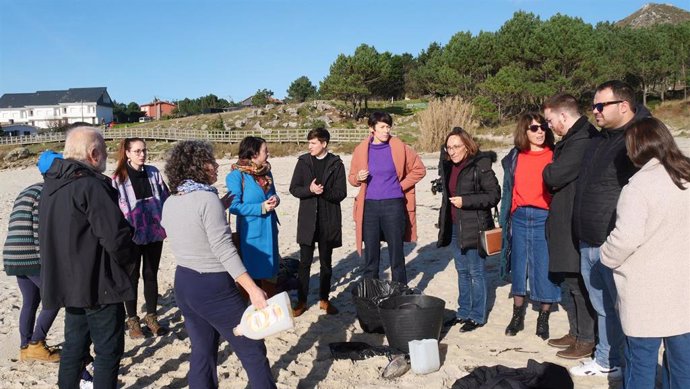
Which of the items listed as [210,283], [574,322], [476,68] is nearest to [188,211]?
[210,283]

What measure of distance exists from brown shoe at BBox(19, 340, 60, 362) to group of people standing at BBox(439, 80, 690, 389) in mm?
3565

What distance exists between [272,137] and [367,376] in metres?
36.8

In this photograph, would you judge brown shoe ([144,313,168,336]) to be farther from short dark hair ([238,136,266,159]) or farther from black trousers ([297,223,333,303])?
short dark hair ([238,136,266,159])

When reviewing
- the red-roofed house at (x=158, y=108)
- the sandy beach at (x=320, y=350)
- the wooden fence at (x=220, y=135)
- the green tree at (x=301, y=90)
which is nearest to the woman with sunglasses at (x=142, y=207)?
the sandy beach at (x=320, y=350)

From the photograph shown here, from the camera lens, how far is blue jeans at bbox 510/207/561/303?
15.2 feet

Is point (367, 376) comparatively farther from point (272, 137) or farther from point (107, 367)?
point (272, 137)

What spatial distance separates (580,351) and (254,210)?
295 centimetres

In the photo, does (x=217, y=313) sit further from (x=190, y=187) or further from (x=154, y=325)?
(x=154, y=325)

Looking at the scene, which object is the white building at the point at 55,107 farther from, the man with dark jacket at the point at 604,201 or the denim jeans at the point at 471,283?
the man with dark jacket at the point at 604,201

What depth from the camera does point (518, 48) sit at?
4028cm

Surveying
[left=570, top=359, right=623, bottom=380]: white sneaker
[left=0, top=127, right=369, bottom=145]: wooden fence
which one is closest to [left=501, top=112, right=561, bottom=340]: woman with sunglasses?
[left=570, top=359, right=623, bottom=380]: white sneaker

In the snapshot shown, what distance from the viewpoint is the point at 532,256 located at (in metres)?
4.70

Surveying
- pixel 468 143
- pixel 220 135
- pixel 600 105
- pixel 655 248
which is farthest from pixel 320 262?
pixel 220 135

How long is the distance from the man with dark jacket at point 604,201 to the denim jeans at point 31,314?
161 inches
